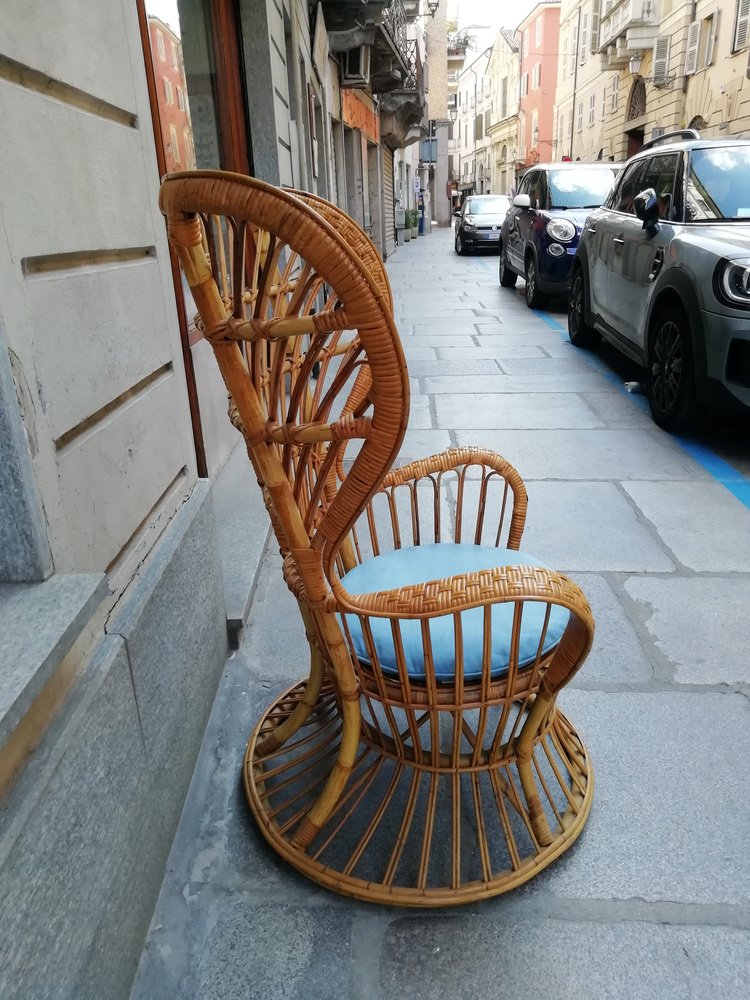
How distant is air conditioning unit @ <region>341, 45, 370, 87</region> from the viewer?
11547mm

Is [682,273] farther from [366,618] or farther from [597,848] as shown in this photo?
[366,618]

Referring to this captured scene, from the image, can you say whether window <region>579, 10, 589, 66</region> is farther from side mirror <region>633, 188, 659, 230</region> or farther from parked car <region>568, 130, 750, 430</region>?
side mirror <region>633, 188, 659, 230</region>

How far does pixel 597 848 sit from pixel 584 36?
127 feet

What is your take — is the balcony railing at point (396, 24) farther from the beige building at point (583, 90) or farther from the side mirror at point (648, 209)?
the beige building at point (583, 90)

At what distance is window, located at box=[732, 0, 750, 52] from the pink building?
25315mm

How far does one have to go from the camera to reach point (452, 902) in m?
1.65

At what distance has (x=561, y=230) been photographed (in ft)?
29.9

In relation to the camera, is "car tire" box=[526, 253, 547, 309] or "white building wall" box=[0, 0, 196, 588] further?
"car tire" box=[526, 253, 547, 309]

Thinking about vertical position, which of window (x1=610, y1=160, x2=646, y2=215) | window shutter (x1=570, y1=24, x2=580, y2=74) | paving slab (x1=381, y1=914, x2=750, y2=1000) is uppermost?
window shutter (x1=570, y1=24, x2=580, y2=74)

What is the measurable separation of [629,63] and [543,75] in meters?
20.7

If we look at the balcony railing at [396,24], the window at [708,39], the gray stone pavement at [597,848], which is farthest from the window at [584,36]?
the gray stone pavement at [597,848]

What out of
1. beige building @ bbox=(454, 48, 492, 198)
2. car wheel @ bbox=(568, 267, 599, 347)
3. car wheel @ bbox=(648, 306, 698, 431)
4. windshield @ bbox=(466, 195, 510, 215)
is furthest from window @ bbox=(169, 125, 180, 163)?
beige building @ bbox=(454, 48, 492, 198)

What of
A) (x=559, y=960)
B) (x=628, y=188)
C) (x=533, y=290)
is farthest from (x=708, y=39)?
(x=559, y=960)

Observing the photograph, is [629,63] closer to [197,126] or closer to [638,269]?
[638,269]
